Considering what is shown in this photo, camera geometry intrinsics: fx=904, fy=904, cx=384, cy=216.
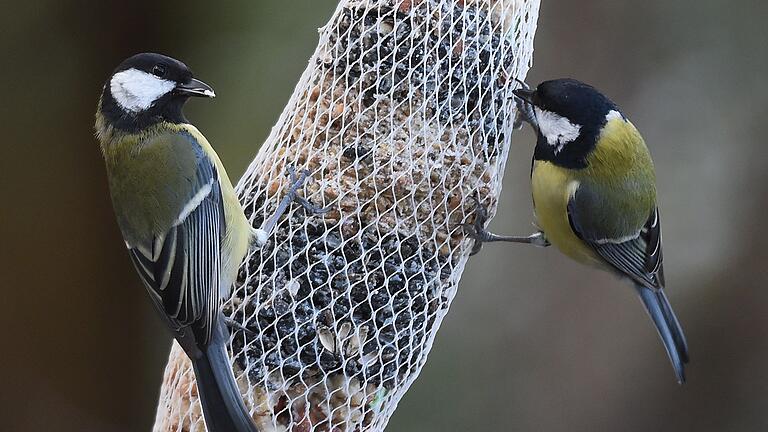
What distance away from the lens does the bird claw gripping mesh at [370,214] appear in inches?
84.8

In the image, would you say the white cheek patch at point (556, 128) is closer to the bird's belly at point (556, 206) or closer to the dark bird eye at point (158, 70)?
the bird's belly at point (556, 206)

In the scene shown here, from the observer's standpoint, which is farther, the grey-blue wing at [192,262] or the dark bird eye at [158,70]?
the dark bird eye at [158,70]

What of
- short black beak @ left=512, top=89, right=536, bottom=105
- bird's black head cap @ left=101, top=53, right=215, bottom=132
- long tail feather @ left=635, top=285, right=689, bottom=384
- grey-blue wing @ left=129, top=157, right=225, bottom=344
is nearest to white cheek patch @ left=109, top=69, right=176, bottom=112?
bird's black head cap @ left=101, top=53, right=215, bottom=132

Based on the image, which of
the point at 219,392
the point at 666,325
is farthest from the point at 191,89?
the point at 666,325

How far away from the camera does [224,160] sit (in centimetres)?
413

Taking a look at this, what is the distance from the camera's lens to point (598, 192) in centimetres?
256

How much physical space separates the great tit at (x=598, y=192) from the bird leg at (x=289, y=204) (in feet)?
1.49

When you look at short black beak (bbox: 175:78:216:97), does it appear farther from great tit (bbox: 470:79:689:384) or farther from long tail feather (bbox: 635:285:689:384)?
long tail feather (bbox: 635:285:689:384)

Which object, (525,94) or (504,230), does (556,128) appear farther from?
(504,230)

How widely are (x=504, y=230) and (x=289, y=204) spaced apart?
2.19 m

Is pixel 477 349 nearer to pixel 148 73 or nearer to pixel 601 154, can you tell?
pixel 601 154

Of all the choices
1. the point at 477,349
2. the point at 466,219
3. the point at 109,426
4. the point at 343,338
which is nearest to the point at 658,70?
the point at 477,349

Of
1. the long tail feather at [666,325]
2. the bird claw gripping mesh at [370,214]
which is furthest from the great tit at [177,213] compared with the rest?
the long tail feather at [666,325]

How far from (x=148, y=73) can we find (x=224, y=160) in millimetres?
1859
